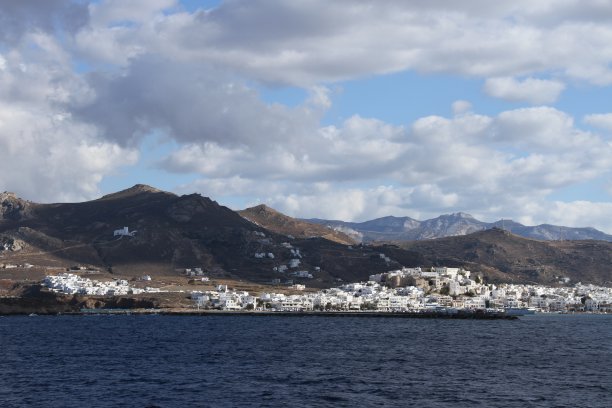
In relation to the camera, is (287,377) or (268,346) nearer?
(287,377)

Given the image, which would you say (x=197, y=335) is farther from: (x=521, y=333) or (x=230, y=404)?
(x=230, y=404)

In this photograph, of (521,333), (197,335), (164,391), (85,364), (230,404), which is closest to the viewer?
(230,404)

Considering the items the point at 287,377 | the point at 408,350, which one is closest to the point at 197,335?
the point at 408,350

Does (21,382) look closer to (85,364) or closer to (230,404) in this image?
(85,364)

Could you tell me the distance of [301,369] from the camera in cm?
8494

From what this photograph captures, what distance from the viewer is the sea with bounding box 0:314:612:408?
6619 centimetres

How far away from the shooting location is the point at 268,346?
11281 centimetres

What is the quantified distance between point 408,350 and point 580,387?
3676 cm

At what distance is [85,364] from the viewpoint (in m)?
90.8

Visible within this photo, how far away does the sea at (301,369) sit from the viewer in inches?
2606

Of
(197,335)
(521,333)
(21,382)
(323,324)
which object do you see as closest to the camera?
(21,382)

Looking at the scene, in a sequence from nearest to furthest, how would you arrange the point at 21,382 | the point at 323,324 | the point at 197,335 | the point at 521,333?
the point at 21,382
the point at 197,335
the point at 521,333
the point at 323,324

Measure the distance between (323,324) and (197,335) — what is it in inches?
1720

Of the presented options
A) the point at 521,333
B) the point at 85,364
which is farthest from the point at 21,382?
the point at 521,333
